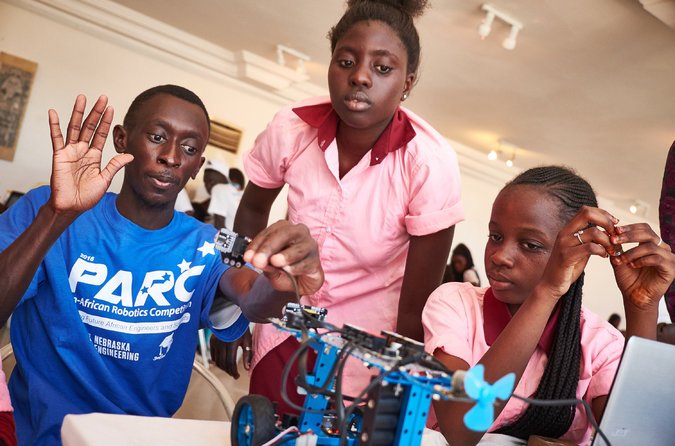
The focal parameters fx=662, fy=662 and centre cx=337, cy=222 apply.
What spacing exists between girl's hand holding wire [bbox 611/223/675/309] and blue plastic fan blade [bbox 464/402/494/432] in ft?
1.86

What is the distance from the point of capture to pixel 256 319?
1440 mm

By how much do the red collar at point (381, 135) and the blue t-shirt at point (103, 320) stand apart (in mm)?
489

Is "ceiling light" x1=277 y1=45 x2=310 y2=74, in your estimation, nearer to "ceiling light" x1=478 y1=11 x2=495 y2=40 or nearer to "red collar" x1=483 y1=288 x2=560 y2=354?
"ceiling light" x1=478 y1=11 x2=495 y2=40

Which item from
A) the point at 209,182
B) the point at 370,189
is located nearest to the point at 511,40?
the point at 209,182

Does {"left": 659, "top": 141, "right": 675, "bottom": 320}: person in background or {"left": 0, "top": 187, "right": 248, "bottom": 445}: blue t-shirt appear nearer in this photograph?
A: {"left": 0, "top": 187, "right": 248, "bottom": 445}: blue t-shirt

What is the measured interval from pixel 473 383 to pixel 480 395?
0.05 feet

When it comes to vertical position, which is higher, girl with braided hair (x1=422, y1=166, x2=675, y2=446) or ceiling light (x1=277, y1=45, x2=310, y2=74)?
ceiling light (x1=277, y1=45, x2=310, y2=74)

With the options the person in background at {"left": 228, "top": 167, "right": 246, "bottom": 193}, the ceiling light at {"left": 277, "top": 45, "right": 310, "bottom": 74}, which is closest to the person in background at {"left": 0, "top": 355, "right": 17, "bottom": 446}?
the ceiling light at {"left": 277, "top": 45, "right": 310, "bottom": 74}

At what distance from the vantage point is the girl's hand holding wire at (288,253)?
90 centimetres

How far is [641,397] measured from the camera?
937 mm

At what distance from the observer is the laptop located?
0.92m

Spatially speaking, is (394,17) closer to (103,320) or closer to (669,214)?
(669,214)

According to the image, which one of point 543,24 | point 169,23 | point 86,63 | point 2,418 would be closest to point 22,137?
point 86,63

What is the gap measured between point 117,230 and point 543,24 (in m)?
3.99
